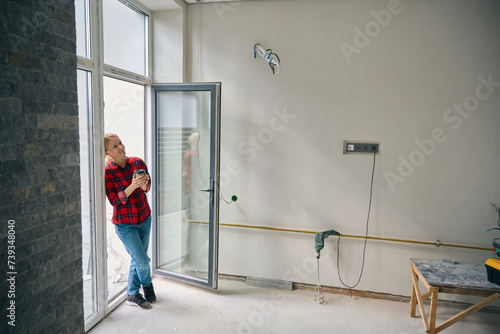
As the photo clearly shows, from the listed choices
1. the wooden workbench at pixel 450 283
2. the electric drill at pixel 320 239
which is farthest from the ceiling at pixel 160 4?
the wooden workbench at pixel 450 283

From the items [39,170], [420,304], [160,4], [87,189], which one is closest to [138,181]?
[87,189]

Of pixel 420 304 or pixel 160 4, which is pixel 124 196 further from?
pixel 420 304

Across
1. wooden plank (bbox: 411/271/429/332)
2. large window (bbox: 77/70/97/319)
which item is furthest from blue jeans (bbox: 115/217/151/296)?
wooden plank (bbox: 411/271/429/332)

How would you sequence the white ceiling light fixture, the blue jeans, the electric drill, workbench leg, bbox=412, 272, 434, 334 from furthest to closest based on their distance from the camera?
the white ceiling light fixture → the electric drill → the blue jeans → workbench leg, bbox=412, 272, 434, 334

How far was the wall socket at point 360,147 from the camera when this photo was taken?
2.94 m

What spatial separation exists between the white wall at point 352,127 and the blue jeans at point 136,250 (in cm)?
83

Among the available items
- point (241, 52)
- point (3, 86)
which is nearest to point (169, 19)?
point (241, 52)

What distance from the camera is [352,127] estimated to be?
298 centimetres

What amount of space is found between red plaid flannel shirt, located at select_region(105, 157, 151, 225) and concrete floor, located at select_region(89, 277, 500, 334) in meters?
0.80

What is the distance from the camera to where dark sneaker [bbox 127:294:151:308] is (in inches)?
110

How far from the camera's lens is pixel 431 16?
275 centimetres

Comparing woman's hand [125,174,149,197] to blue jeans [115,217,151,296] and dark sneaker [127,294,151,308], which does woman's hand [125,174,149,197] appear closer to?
blue jeans [115,217,151,296]

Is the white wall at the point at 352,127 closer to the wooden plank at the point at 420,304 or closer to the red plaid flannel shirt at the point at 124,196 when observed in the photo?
the wooden plank at the point at 420,304

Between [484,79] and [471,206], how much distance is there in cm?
109
